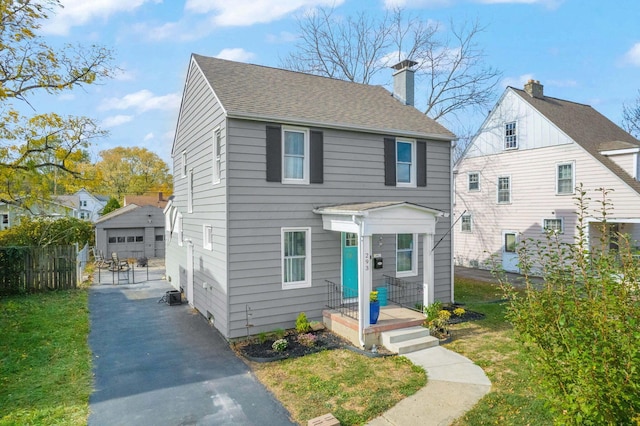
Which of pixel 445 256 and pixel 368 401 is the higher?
pixel 445 256

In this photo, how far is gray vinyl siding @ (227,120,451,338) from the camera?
29.8 feet

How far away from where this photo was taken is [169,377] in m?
7.25

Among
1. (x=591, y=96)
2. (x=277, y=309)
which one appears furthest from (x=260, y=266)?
(x=591, y=96)

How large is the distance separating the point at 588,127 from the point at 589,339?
766 inches

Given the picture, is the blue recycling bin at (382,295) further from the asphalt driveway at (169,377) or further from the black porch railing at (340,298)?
the asphalt driveway at (169,377)

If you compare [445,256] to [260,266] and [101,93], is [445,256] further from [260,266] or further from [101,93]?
[101,93]

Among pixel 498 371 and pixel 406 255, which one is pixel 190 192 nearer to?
pixel 406 255

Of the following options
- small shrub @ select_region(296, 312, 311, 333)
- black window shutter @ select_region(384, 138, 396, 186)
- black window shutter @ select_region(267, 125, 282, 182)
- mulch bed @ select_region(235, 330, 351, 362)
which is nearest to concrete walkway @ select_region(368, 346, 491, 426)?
mulch bed @ select_region(235, 330, 351, 362)

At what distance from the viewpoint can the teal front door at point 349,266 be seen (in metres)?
10.4

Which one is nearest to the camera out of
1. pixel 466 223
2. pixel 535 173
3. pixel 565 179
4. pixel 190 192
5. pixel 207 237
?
pixel 207 237

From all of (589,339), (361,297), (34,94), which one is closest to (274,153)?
(361,297)

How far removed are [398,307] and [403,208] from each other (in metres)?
3.16

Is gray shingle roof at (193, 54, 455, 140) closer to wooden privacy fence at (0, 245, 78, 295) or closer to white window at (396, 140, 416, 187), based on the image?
white window at (396, 140, 416, 187)

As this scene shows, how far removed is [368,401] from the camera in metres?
6.10
